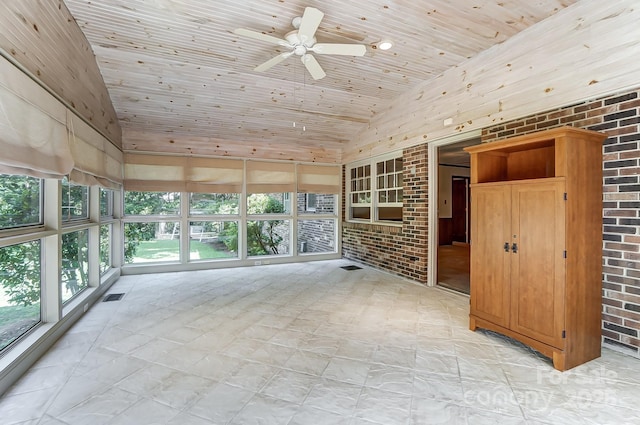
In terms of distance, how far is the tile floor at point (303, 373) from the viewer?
69.4 inches

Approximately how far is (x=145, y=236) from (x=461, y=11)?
570 centimetres

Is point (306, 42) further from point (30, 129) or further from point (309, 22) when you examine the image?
point (30, 129)

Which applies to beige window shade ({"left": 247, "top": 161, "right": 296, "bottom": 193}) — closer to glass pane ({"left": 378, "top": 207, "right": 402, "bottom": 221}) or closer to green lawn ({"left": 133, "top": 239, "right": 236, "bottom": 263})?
green lawn ({"left": 133, "top": 239, "right": 236, "bottom": 263})

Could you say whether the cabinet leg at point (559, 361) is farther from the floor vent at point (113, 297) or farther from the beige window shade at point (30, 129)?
the floor vent at point (113, 297)

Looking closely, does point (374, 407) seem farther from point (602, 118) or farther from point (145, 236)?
point (145, 236)

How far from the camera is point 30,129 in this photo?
215cm

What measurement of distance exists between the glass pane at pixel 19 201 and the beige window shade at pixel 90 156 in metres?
0.34

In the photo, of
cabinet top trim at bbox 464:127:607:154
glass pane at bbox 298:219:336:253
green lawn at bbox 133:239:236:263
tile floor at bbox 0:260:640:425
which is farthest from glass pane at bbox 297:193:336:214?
cabinet top trim at bbox 464:127:607:154

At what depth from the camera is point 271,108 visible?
4988 mm

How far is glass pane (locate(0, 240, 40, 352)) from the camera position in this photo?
2.24 m

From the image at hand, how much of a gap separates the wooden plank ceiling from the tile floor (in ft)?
9.73

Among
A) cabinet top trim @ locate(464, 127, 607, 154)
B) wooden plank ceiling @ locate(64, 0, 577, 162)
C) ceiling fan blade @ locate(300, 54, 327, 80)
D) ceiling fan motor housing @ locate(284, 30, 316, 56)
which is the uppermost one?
wooden plank ceiling @ locate(64, 0, 577, 162)

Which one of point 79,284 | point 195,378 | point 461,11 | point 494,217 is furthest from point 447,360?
point 79,284

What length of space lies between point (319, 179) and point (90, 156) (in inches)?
163
